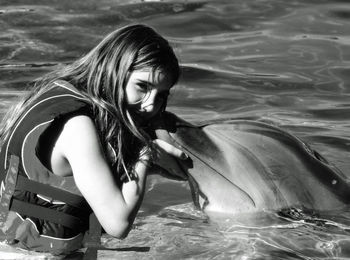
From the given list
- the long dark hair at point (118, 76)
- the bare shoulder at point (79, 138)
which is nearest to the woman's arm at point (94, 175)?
the bare shoulder at point (79, 138)

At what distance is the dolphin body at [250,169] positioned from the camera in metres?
5.01

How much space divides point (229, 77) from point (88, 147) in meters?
4.87

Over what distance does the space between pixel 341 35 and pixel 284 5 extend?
143 centimetres

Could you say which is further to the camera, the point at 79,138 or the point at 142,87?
the point at 142,87

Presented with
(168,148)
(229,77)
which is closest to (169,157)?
(168,148)

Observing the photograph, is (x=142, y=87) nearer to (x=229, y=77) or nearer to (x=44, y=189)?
(x=44, y=189)

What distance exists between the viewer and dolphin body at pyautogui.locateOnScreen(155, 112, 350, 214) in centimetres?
501

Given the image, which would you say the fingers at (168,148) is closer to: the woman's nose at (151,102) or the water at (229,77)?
the woman's nose at (151,102)

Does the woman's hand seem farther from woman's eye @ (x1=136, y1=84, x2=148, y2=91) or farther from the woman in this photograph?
woman's eye @ (x1=136, y1=84, x2=148, y2=91)

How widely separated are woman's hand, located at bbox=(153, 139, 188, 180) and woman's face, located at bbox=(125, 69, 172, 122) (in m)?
0.24

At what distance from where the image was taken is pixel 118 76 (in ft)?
14.7

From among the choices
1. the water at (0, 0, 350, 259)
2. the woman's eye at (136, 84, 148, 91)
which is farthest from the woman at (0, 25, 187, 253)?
the water at (0, 0, 350, 259)

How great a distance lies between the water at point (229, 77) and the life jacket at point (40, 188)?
177 millimetres

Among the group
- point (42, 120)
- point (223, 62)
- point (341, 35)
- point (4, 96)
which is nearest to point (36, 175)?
point (42, 120)
